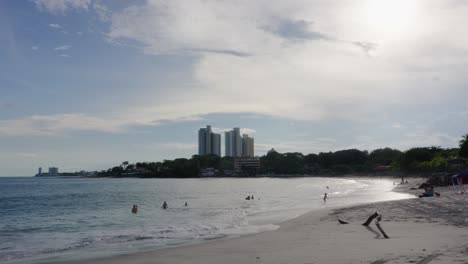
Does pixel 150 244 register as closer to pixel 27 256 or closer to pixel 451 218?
pixel 27 256

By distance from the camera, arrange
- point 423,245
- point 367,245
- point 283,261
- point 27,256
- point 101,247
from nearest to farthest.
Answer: point 283,261, point 423,245, point 367,245, point 27,256, point 101,247

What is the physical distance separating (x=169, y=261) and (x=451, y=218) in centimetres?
1514

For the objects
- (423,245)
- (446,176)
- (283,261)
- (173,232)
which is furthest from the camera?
(446,176)

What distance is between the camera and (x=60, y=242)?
21.7 meters

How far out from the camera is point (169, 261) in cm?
1380

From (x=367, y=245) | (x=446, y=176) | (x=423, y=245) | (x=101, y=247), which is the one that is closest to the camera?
(x=423, y=245)

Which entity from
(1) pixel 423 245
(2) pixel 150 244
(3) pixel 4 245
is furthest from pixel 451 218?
(3) pixel 4 245

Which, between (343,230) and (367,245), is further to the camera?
(343,230)

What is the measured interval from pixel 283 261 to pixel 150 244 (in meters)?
8.63

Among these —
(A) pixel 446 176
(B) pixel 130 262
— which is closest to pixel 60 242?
(B) pixel 130 262

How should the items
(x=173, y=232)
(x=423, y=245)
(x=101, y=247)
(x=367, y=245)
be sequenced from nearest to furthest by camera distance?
(x=423, y=245) → (x=367, y=245) → (x=101, y=247) → (x=173, y=232)

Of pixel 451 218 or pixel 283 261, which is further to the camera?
pixel 451 218

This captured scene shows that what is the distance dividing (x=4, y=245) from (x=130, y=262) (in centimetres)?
1110

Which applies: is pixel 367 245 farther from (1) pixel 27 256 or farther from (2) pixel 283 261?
(1) pixel 27 256
